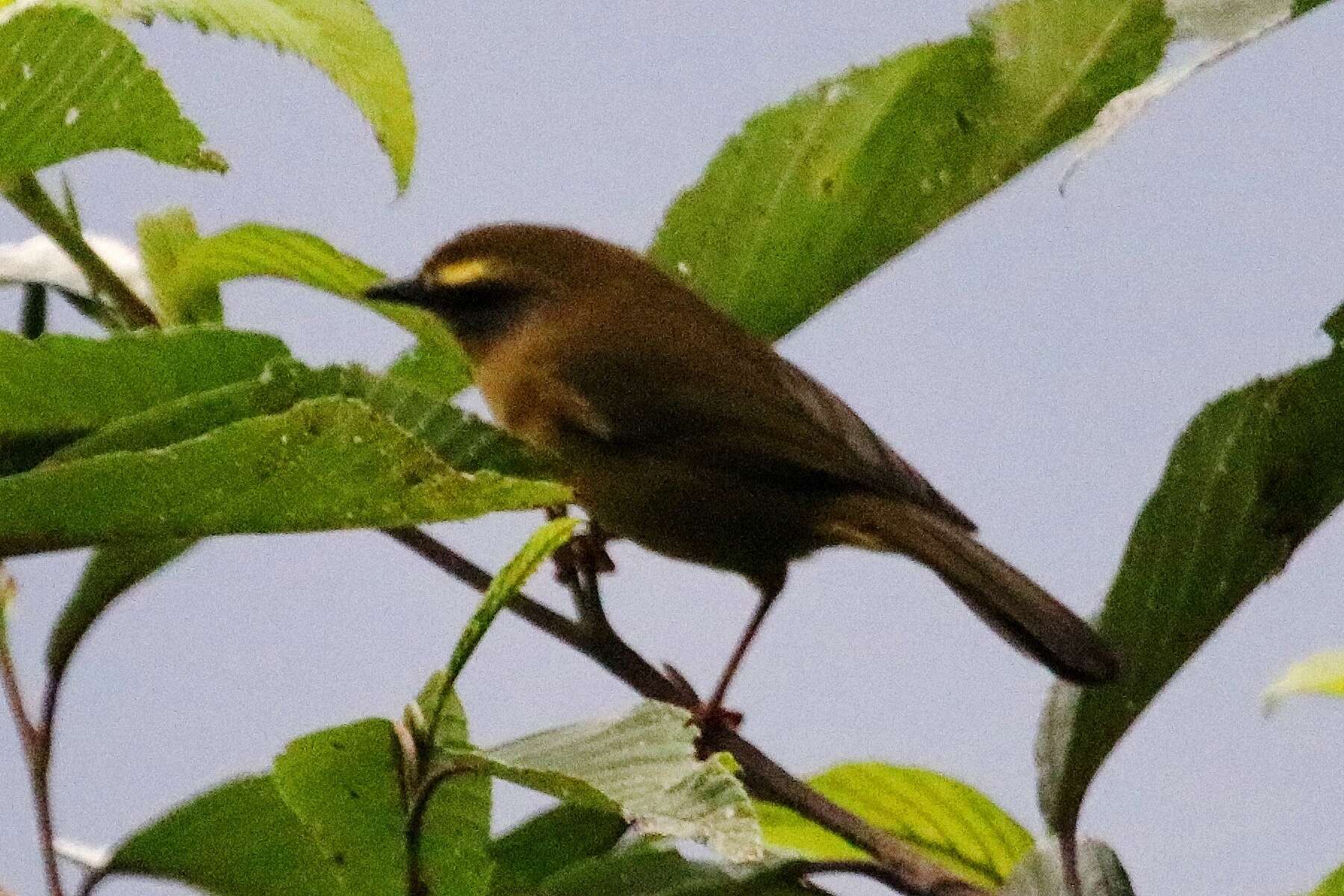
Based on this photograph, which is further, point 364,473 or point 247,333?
point 247,333

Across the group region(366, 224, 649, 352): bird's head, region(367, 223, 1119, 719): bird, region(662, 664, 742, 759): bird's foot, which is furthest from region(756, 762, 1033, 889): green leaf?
region(366, 224, 649, 352): bird's head

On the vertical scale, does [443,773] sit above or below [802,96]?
below

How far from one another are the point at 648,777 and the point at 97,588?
0.42 m

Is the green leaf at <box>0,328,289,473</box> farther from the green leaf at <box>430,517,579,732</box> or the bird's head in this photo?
the bird's head

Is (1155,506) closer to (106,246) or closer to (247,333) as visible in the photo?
(247,333)

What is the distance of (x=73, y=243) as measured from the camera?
905 millimetres

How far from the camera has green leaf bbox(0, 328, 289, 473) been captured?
0.71 meters

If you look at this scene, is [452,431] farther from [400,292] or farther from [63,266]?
[400,292]

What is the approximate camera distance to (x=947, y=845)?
104cm

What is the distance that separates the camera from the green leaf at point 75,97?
641 mm

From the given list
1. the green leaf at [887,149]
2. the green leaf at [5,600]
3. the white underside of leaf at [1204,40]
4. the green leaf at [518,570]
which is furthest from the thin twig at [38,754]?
the white underside of leaf at [1204,40]

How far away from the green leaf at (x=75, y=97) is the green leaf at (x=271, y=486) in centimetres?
15

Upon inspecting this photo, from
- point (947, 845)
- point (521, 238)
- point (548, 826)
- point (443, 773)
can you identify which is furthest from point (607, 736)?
point (521, 238)

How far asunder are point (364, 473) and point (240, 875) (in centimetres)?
39
